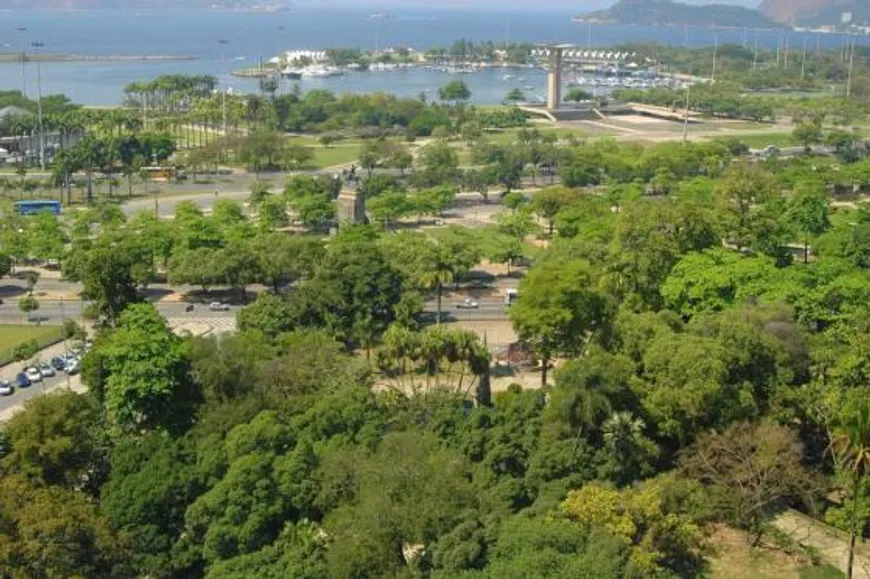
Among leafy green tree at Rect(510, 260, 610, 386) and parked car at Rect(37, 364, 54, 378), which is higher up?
leafy green tree at Rect(510, 260, 610, 386)

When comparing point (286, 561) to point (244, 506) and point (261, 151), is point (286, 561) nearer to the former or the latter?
point (244, 506)

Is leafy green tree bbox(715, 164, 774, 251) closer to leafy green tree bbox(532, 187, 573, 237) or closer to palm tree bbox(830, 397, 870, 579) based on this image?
leafy green tree bbox(532, 187, 573, 237)

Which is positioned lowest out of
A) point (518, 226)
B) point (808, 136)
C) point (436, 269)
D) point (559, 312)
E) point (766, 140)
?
point (518, 226)

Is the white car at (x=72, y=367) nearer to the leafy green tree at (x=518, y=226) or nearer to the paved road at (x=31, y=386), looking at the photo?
the paved road at (x=31, y=386)

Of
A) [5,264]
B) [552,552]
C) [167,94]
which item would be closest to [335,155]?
[167,94]

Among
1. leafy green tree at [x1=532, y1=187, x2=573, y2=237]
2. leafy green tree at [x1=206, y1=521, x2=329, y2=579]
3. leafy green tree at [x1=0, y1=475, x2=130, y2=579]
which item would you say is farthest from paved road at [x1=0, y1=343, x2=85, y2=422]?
leafy green tree at [x1=532, y1=187, x2=573, y2=237]

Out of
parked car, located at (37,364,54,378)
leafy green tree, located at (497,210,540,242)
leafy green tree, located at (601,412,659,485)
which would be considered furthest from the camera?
leafy green tree, located at (497,210,540,242)

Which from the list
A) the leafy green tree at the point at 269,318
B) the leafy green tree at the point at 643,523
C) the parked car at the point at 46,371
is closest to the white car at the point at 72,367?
the parked car at the point at 46,371
